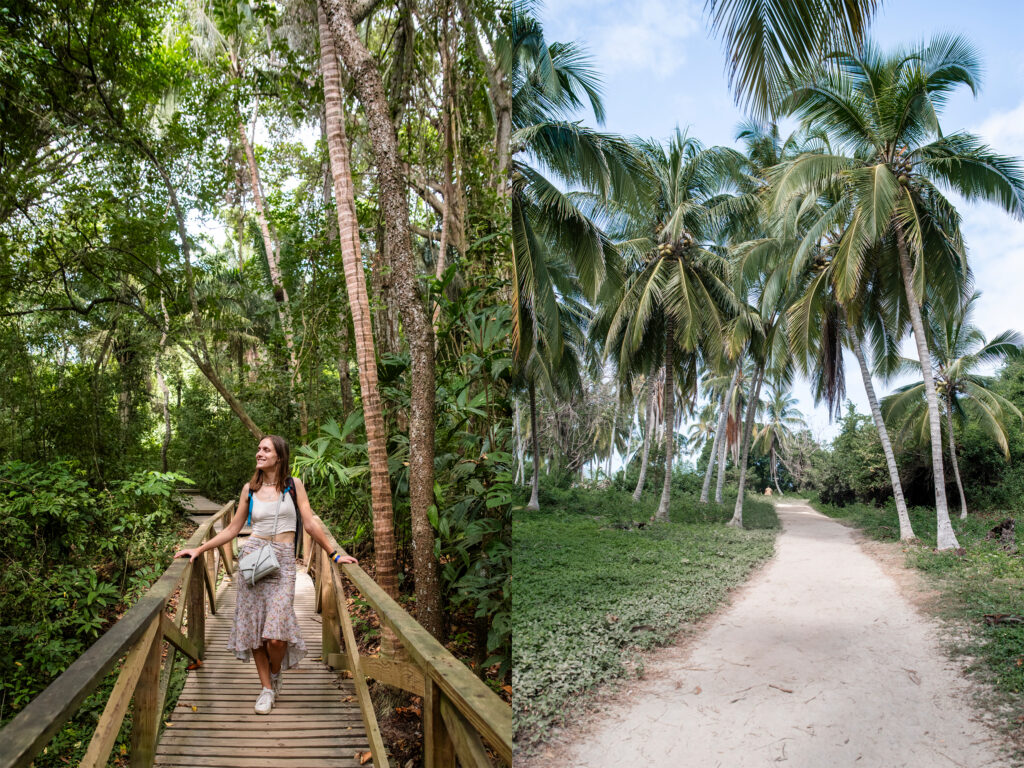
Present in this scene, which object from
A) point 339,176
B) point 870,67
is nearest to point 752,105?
point 870,67

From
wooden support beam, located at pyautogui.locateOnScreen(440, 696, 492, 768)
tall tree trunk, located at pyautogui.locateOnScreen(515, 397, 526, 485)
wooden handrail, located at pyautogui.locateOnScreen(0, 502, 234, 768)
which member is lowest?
wooden support beam, located at pyautogui.locateOnScreen(440, 696, 492, 768)

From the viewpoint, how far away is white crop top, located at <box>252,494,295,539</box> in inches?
94.6

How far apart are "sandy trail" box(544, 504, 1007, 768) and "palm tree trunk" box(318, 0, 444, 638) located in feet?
4.16

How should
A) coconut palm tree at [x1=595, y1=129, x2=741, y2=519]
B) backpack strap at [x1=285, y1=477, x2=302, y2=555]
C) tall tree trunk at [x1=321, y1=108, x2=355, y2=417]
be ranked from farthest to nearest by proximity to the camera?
tall tree trunk at [x1=321, y1=108, x2=355, y2=417], backpack strap at [x1=285, y1=477, x2=302, y2=555], coconut palm tree at [x1=595, y1=129, x2=741, y2=519]

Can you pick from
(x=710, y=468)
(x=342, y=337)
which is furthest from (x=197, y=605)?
(x=710, y=468)

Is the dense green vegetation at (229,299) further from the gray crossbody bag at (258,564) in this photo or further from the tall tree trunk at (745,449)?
the tall tree trunk at (745,449)

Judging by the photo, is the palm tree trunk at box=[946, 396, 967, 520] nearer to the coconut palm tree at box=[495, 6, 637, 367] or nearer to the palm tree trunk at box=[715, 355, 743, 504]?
the palm tree trunk at box=[715, 355, 743, 504]

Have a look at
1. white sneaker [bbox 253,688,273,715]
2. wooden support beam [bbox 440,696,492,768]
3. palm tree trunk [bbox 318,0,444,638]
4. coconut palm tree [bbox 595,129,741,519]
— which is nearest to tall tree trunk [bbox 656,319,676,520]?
coconut palm tree [bbox 595,129,741,519]

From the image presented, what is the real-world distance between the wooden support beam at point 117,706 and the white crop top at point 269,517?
0.62 m

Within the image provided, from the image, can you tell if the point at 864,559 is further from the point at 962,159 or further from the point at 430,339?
the point at 430,339

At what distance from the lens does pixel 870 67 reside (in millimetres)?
1483

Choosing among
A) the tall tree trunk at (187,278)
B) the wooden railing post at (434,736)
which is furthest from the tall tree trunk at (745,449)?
the tall tree trunk at (187,278)

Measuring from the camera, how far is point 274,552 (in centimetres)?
242

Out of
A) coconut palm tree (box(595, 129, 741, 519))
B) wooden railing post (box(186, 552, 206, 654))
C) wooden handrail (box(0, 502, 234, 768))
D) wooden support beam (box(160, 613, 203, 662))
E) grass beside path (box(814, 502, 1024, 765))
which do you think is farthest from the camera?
wooden railing post (box(186, 552, 206, 654))
